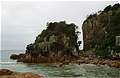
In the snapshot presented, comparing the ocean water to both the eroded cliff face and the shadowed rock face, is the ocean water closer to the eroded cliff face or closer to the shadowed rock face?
the shadowed rock face

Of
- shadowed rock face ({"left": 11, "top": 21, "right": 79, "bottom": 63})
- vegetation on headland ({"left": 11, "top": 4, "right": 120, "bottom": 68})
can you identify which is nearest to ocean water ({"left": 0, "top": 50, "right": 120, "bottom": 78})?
vegetation on headland ({"left": 11, "top": 4, "right": 120, "bottom": 68})

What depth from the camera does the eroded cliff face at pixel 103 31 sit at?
84500mm

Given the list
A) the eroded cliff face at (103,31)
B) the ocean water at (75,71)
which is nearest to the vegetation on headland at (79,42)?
the eroded cliff face at (103,31)

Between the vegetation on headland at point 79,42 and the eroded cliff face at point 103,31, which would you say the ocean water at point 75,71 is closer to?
the vegetation on headland at point 79,42

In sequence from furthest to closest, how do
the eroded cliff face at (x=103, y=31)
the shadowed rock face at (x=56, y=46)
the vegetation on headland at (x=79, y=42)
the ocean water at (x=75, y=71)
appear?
the eroded cliff face at (x=103, y=31)
the shadowed rock face at (x=56, y=46)
the vegetation on headland at (x=79, y=42)
the ocean water at (x=75, y=71)

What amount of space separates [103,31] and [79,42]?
8.98 meters

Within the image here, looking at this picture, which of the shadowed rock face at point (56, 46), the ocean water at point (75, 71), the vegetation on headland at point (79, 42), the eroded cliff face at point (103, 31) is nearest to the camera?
the ocean water at point (75, 71)

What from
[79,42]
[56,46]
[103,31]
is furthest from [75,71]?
[103,31]

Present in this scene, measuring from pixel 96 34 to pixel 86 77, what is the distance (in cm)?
6708

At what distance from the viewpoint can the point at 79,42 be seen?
94.0m

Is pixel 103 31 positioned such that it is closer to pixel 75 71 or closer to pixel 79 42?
pixel 79 42

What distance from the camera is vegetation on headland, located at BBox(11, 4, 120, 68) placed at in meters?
79.8

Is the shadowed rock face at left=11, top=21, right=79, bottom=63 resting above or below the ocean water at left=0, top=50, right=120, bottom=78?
above

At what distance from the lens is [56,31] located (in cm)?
9575
